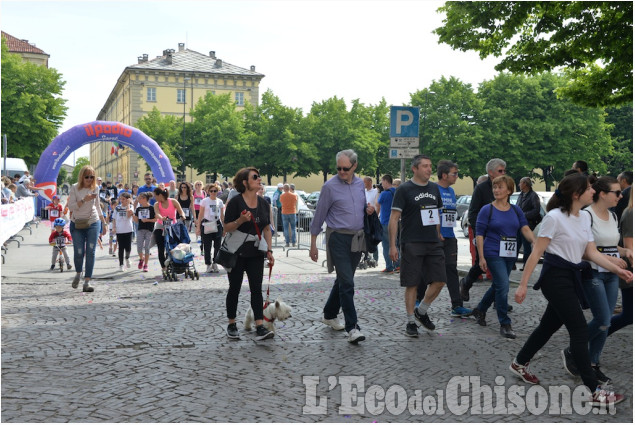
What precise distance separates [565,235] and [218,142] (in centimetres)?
5981

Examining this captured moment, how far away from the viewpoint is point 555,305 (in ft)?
17.0

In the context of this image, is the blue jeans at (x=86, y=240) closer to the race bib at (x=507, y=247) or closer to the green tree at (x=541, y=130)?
the race bib at (x=507, y=247)

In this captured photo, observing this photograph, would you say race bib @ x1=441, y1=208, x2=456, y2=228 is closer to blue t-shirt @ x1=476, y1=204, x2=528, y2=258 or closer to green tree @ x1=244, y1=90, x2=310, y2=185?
blue t-shirt @ x1=476, y1=204, x2=528, y2=258

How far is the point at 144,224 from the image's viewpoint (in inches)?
527

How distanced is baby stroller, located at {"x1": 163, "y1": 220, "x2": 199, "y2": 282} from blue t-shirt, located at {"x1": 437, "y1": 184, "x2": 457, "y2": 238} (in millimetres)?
5372

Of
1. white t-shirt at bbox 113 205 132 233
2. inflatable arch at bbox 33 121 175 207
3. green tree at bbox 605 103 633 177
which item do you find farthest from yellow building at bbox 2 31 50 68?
white t-shirt at bbox 113 205 132 233

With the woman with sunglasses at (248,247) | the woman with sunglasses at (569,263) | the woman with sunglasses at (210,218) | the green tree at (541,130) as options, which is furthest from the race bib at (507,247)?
the green tree at (541,130)

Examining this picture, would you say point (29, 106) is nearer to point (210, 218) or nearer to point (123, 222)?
point (123, 222)

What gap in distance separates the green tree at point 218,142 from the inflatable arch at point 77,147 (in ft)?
100

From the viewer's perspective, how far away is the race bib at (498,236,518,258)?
741 centimetres

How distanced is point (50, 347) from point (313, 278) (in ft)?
21.8

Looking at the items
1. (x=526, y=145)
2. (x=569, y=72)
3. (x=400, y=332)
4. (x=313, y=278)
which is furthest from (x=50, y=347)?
(x=526, y=145)

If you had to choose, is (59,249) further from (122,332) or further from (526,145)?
(526,145)

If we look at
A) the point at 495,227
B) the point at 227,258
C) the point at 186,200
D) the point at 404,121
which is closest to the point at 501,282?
the point at 495,227
